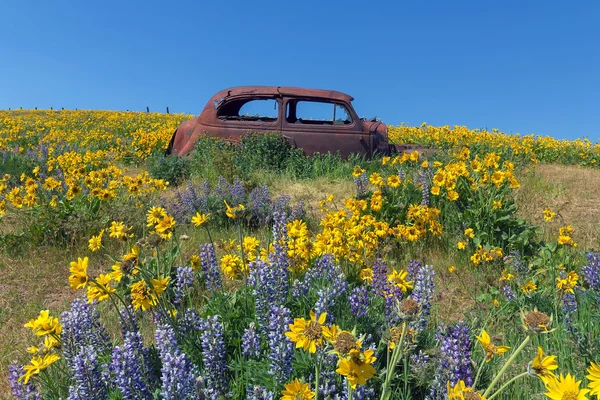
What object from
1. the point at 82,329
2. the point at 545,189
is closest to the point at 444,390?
the point at 82,329

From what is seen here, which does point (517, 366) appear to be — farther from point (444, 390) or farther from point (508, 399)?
point (444, 390)

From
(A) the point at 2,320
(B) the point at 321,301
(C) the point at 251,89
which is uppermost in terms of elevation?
(C) the point at 251,89

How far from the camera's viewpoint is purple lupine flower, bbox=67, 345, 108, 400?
2020 mm

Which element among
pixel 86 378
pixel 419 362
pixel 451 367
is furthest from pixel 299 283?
pixel 86 378

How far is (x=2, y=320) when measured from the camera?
161 inches

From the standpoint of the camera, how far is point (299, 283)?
2723 millimetres

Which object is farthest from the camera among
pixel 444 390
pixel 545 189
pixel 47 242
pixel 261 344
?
pixel 545 189

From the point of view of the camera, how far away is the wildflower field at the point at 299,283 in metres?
1.98

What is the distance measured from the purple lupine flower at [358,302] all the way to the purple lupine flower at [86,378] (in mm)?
1378

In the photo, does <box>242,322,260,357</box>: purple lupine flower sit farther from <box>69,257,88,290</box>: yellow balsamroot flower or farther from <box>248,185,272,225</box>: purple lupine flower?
<box>248,185,272,225</box>: purple lupine flower

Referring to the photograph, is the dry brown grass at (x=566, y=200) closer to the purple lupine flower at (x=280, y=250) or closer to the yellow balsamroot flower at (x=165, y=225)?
the purple lupine flower at (x=280, y=250)

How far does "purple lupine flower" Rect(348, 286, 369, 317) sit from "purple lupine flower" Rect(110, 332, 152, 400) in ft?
3.79

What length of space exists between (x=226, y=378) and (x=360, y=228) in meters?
2.12

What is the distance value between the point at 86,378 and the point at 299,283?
4.18 feet
